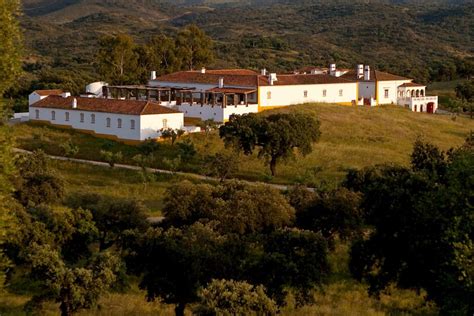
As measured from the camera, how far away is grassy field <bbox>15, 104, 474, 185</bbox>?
1646 inches

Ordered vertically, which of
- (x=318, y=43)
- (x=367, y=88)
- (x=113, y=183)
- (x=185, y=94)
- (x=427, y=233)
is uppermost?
(x=318, y=43)

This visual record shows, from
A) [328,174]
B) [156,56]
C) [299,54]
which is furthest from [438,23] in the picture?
[328,174]

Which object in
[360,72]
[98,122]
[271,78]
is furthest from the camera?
[360,72]

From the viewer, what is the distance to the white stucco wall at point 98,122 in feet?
153

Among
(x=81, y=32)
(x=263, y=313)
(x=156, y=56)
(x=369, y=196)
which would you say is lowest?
(x=263, y=313)

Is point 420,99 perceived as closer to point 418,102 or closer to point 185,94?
point 418,102

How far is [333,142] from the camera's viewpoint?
47.9m

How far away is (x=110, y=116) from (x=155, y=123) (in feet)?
10.7

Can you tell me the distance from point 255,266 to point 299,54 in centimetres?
10632

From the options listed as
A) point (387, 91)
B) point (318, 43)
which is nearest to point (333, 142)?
point (387, 91)

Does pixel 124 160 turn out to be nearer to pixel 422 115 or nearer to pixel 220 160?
pixel 220 160

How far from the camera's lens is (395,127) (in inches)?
2079

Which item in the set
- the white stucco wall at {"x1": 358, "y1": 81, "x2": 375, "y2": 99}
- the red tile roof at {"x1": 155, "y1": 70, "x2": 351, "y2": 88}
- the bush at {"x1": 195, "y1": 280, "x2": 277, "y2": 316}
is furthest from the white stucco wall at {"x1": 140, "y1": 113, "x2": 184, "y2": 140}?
the bush at {"x1": 195, "y1": 280, "x2": 277, "y2": 316}

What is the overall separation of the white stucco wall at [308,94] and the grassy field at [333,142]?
5.22ft
